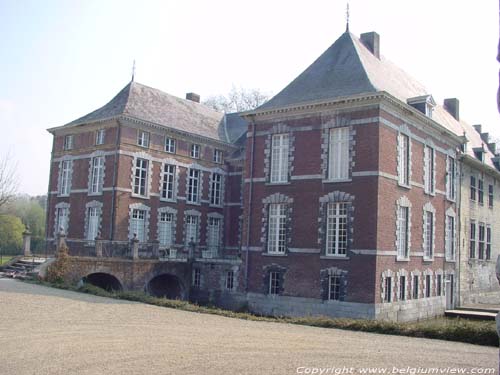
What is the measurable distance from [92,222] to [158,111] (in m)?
7.03

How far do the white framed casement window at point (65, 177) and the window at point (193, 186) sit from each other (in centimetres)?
646

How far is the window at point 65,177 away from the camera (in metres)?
29.5

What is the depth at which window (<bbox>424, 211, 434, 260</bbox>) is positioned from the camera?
76.2 ft

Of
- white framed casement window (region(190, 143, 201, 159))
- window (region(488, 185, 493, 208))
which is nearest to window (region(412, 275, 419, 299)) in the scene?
window (region(488, 185, 493, 208))

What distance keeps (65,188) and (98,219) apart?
3892 millimetres

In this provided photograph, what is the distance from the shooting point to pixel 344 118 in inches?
808

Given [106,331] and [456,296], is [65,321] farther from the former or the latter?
[456,296]

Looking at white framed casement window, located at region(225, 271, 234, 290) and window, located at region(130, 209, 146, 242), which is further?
window, located at region(130, 209, 146, 242)

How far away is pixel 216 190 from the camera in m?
32.0

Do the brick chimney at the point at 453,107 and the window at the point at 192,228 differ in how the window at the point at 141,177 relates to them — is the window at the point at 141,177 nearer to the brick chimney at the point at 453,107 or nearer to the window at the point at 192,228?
the window at the point at 192,228

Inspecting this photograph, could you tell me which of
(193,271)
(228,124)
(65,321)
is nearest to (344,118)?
(193,271)

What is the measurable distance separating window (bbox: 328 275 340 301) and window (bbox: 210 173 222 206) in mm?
12701

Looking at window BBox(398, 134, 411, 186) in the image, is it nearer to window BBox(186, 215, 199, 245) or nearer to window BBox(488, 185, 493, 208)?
window BBox(488, 185, 493, 208)

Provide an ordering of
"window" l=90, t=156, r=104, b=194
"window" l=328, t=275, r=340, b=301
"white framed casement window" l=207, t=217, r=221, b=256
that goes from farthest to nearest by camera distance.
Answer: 1. "white framed casement window" l=207, t=217, r=221, b=256
2. "window" l=90, t=156, r=104, b=194
3. "window" l=328, t=275, r=340, b=301
